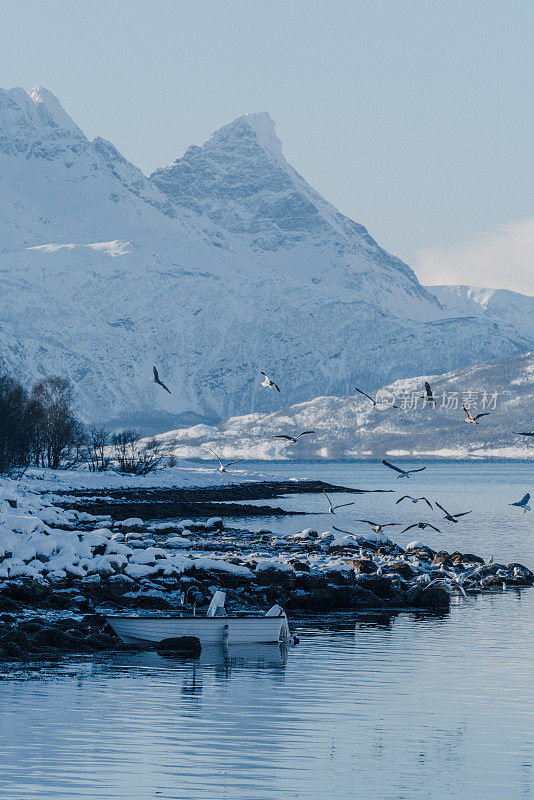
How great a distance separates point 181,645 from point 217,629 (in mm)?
1076

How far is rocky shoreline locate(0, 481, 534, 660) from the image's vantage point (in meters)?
32.8

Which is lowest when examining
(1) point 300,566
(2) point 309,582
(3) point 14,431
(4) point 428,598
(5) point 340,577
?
(4) point 428,598

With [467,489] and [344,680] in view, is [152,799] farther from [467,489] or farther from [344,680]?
[467,489]

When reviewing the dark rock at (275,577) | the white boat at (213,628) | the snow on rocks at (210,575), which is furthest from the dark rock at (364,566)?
the white boat at (213,628)

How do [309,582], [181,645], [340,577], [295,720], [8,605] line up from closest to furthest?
[295,720] → [181,645] → [8,605] → [309,582] → [340,577]

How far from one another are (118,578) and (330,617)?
7769 millimetres

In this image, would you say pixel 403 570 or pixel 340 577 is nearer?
pixel 340 577

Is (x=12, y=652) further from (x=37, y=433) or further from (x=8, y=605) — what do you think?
(x=37, y=433)

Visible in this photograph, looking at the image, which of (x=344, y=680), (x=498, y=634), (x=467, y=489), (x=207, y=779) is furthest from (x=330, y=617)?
(x=467, y=489)

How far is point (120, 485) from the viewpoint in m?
110

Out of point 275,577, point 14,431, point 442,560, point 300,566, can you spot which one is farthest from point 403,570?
point 14,431

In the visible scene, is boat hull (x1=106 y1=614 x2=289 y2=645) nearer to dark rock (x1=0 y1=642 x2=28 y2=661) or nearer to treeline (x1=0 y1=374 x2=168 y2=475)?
dark rock (x1=0 y1=642 x2=28 y2=661)

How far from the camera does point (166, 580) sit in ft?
134

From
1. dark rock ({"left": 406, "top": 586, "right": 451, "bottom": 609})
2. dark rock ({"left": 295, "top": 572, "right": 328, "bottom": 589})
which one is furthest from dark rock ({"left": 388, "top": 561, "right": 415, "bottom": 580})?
dark rock ({"left": 295, "top": 572, "right": 328, "bottom": 589})
